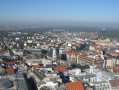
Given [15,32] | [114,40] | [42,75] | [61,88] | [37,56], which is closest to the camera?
[61,88]

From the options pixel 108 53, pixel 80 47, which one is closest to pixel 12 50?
pixel 80 47

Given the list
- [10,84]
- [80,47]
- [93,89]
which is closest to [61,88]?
[93,89]

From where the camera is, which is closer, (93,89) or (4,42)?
(93,89)

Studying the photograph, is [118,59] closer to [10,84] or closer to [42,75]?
[42,75]

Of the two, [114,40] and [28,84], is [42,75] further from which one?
[114,40]

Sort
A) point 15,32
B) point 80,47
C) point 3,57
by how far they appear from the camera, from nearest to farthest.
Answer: point 3,57, point 80,47, point 15,32

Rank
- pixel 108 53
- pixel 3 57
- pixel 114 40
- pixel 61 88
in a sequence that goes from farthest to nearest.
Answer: pixel 114 40 → pixel 108 53 → pixel 3 57 → pixel 61 88

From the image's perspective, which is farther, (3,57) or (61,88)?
(3,57)

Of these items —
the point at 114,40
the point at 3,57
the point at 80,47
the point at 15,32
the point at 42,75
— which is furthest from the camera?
the point at 15,32
